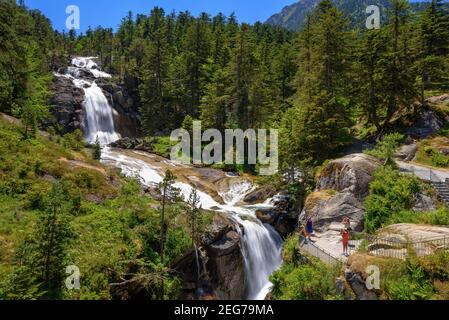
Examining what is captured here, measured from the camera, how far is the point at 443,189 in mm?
21922

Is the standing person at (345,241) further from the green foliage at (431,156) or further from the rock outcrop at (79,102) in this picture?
the rock outcrop at (79,102)

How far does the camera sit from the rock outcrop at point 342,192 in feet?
72.6

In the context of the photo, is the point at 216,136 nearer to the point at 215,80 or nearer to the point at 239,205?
the point at 215,80

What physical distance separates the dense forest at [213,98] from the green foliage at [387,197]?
22.9ft

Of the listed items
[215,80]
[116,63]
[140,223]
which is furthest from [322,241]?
[116,63]

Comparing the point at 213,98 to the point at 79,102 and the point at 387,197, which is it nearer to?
the point at 79,102

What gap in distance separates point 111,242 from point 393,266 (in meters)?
12.6

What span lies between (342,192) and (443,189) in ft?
18.9

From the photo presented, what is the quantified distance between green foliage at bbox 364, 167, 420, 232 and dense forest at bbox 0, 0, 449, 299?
6.98 m

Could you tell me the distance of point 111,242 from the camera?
58.9ft

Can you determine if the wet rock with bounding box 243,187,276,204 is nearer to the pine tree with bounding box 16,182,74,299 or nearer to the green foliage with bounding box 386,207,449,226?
the green foliage with bounding box 386,207,449,226

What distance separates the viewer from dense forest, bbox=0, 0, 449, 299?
59.6 ft

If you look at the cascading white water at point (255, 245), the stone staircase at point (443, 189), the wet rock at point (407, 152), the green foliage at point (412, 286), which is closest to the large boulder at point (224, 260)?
the cascading white water at point (255, 245)

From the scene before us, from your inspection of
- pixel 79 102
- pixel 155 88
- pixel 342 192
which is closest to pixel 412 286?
pixel 342 192
